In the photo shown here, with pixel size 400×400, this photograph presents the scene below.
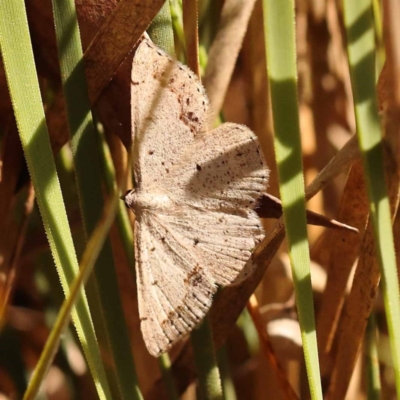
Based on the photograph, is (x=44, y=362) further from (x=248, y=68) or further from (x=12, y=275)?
(x=248, y=68)

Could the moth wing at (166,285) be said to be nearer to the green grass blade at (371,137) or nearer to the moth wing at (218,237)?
the moth wing at (218,237)

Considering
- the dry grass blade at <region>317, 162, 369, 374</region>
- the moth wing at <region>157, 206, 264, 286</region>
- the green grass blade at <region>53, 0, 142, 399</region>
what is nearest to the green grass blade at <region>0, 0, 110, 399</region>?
the green grass blade at <region>53, 0, 142, 399</region>

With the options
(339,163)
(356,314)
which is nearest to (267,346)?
(356,314)

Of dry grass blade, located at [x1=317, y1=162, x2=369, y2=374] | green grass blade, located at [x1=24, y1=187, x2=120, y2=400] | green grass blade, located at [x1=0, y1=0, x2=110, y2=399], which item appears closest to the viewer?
green grass blade, located at [x1=24, y1=187, x2=120, y2=400]

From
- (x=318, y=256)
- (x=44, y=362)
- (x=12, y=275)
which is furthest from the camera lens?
(x=318, y=256)

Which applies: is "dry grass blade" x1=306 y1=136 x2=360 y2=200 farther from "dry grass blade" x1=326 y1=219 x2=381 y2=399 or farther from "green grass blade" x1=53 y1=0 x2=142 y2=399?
"green grass blade" x1=53 y1=0 x2=142 y2=399

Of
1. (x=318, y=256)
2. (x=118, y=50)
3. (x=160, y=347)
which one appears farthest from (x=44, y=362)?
(x=318, y=256)

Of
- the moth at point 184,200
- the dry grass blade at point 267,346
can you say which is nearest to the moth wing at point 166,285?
the moth at point 184,200
